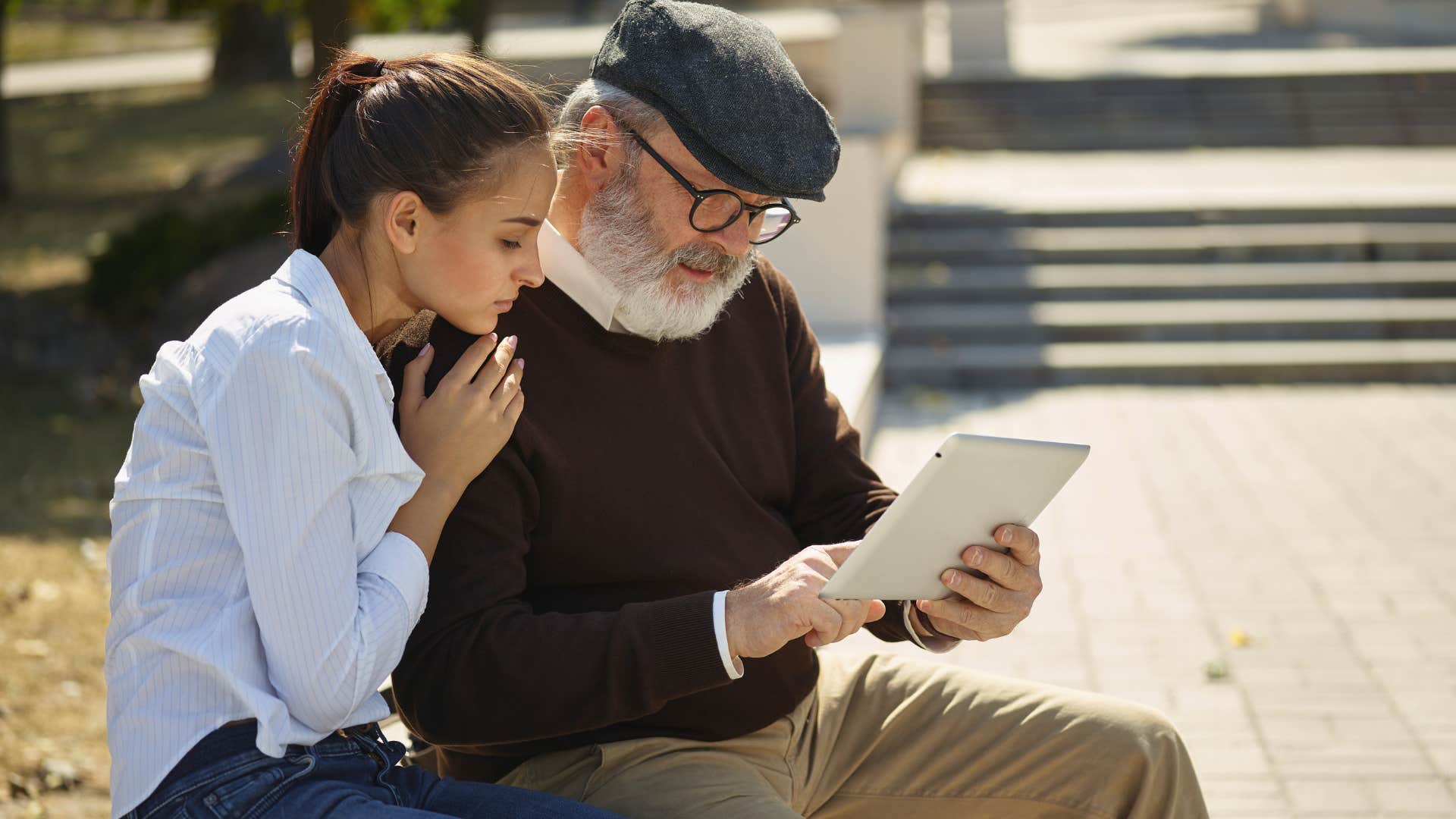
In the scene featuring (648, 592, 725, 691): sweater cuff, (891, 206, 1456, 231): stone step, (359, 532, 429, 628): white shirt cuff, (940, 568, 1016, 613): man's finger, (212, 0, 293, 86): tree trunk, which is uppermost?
(359, 532, 429, 628): white shirt cuff

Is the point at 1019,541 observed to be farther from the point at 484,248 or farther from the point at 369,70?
the point at 369,70

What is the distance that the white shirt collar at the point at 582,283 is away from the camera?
2.59 m

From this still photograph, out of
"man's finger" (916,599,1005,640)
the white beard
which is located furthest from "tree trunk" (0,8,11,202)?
"man's finger" (916,599,1005,640)

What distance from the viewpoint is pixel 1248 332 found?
8.78 metres

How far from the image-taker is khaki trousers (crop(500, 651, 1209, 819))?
2414 mm

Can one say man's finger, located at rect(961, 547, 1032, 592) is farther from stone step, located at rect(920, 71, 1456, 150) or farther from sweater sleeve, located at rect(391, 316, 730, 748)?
stone step, located at rect(920, 71, 1456, 150)

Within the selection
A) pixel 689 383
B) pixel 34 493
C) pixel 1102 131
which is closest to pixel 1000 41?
pixel 1102 131

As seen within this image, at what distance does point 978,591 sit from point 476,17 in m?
13.8

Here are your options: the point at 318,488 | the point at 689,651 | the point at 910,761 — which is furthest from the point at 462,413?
the point at 910,761

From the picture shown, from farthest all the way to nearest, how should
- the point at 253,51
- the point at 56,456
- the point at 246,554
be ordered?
the point at 253,51 < the point at 56,456 < the point at 246,554

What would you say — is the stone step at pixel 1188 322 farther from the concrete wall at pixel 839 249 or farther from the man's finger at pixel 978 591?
the man's finger at pixel 978 591

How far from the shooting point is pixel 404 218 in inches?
81.7

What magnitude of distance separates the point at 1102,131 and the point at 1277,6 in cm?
1033

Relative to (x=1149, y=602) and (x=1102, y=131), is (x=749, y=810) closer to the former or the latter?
(x=1149, y=602)
